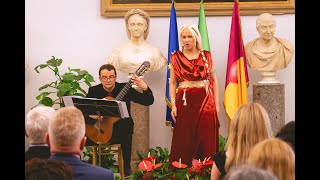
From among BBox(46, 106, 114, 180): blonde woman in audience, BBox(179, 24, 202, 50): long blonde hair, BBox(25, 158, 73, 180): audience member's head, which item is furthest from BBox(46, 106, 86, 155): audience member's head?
BBox(179, 24, 202, 50): long blonde hair

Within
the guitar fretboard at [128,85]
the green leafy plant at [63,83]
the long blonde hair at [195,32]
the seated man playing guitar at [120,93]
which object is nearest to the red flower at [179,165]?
the seated man playing guitar at [120,93]

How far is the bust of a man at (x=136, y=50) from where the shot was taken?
950cm

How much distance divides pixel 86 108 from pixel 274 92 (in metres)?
3.20

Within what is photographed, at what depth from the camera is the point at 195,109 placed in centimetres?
903

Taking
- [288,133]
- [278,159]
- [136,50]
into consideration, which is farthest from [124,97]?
[278,159]

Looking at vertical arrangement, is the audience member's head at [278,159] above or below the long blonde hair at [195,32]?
below

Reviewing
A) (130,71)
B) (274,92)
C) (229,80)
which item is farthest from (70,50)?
(274,92)

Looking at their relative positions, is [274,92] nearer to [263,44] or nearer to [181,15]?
[263,44]

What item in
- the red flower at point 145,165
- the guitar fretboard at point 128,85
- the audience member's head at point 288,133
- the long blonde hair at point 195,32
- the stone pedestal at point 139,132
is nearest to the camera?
the audience member's head at point 288,133

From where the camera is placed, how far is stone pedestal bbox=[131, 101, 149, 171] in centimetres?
954

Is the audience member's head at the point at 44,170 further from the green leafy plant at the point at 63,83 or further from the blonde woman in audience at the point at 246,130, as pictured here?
the green leafy plant at the point at 63,83

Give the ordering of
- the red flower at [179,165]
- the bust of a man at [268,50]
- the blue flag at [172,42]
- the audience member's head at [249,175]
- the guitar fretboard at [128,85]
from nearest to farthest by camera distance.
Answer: the audience member's head at [249,175]
the guitar fretboard at [128,85]
the red flower at [179,165]
the bust of a man at [268,50]
the blue flag at [172,42]

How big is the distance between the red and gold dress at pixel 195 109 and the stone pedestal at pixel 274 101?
87cm

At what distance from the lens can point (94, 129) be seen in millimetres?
8180
